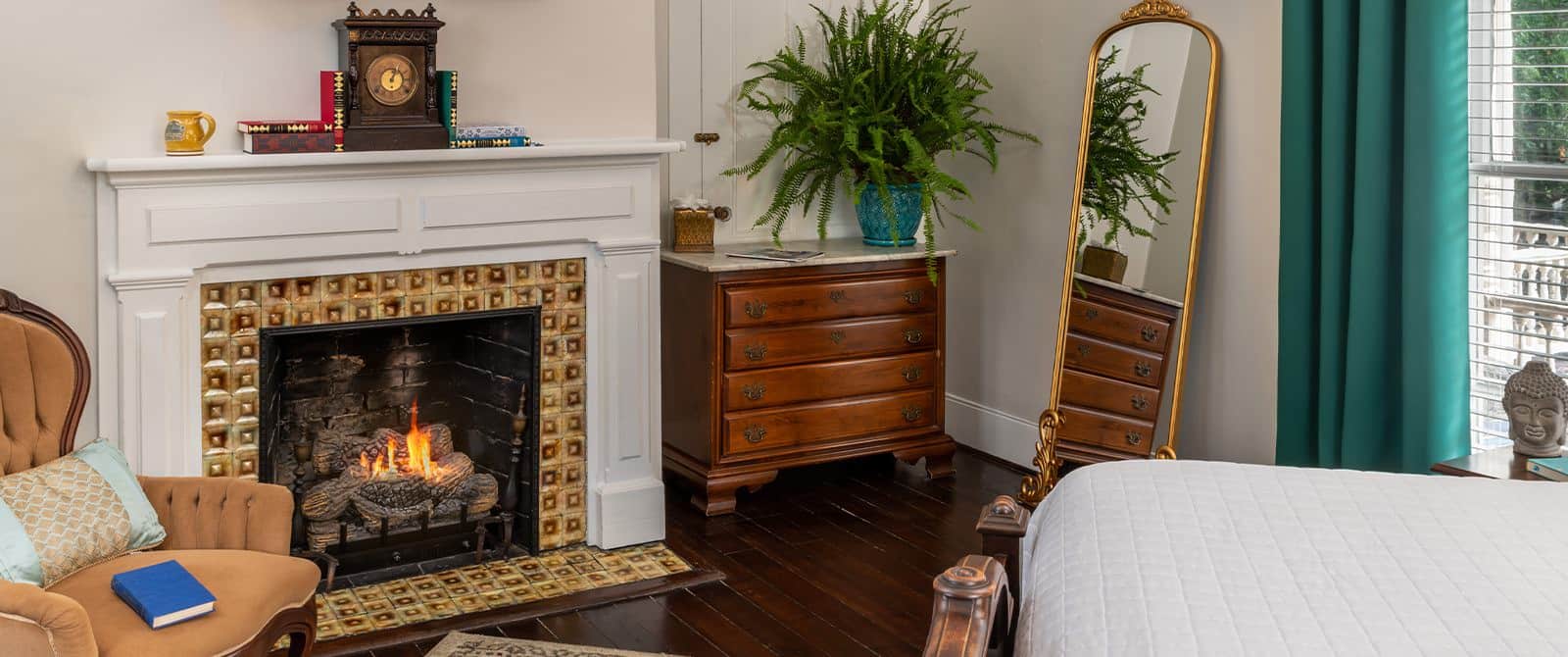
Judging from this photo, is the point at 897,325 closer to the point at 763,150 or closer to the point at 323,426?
the point at 763,150

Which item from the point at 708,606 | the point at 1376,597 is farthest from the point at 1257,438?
the point at 1376,597

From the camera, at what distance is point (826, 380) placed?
4.74 metres

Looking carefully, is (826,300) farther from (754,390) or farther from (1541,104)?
(1541,104)

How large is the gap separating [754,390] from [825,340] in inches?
12.2

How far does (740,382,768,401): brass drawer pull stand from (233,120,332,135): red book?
1.60 metres

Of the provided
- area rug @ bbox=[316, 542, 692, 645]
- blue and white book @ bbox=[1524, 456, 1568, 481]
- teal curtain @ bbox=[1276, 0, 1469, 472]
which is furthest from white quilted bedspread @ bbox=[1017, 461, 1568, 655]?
area rug @ bbox=[316, 542, 692, 645]

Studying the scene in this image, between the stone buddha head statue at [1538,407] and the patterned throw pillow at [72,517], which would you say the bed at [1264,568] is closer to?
the stone buddha head statue at [1538,407]

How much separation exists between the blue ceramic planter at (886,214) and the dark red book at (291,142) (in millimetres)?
1944

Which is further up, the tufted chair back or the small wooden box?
the small wooden box

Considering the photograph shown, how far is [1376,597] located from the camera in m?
1.89

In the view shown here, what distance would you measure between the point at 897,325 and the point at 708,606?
1440 mm

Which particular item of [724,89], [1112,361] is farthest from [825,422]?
[724,89]

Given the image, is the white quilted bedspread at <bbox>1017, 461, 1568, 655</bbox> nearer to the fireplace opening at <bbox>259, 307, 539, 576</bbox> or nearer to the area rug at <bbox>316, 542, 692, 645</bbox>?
the area rug at <bbox>316, 542, 692, 645</bbox>

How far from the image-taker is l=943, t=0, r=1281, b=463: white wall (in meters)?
4.16
